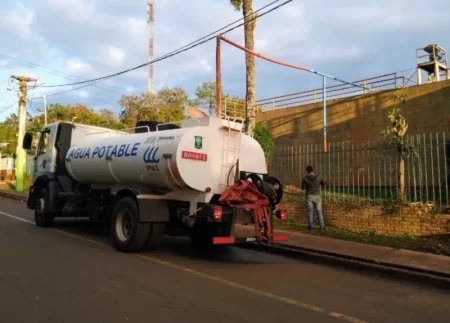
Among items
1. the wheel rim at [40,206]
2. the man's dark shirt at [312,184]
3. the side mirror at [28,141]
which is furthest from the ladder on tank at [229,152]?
the side mirror at [28,141]

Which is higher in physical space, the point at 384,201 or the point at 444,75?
the point at 444,75

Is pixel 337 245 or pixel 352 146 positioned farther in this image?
pixel 352 146

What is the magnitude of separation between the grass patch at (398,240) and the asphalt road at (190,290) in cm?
216

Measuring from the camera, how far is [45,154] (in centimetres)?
1184

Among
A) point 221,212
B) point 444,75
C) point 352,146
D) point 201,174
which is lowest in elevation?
point 221,212

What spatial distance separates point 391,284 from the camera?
659 cm

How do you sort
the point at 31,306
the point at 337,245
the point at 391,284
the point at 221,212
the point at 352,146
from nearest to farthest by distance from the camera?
the point at 31,306 < the point at 391,284 < the point at 221,212 < the point at 337,245 < the point at 352,146

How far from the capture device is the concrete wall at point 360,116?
54.6 ft

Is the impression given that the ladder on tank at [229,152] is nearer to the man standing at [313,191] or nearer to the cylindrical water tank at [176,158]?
the cylindrical water tank at [176,158]

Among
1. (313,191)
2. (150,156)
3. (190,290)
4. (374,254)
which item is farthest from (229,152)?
(313,191)

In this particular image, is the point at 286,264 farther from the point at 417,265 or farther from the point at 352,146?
the point at 352,146

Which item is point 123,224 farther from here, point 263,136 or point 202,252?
point 263,136

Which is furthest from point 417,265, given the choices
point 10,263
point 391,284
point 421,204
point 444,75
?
point 444,75

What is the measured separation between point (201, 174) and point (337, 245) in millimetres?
3577
